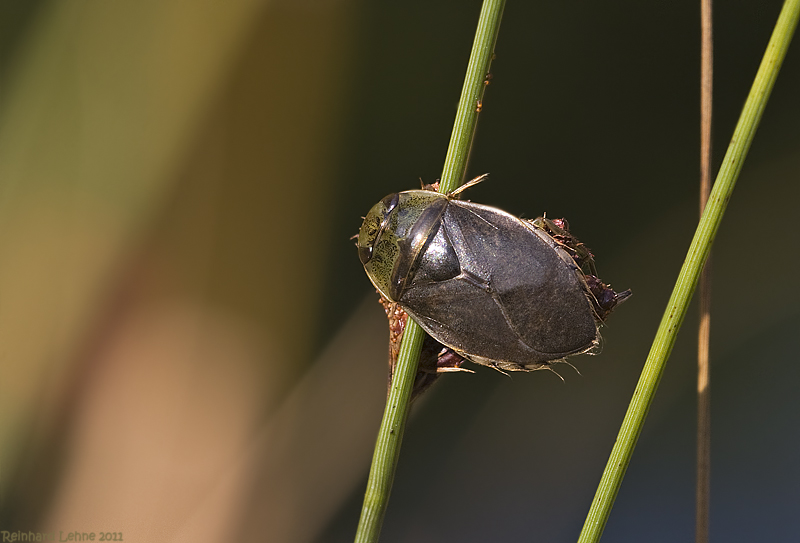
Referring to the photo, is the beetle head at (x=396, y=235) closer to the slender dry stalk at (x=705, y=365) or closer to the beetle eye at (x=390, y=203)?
the beetle eye at (x=390, y=203)

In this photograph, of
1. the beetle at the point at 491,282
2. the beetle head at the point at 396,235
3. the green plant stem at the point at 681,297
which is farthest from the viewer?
the beetle head at the point at 396,235

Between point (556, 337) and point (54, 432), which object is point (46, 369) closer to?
point (54, 432)

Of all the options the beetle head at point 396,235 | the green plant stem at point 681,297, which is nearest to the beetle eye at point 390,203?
the beetle head at point 396,235

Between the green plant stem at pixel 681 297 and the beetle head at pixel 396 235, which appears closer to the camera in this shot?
the green plant stem at pixel 681 297

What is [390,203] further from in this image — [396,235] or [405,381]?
[405,381]

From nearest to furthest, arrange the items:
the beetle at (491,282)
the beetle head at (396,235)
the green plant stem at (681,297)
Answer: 1. the green plant stem at (681,297)
2. the beetle at (491,282)
3. the beetle head at (396,235)

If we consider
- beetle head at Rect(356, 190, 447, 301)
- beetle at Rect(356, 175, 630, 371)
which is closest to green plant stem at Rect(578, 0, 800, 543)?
beetle at Rect(356, 175, 630, 371)
